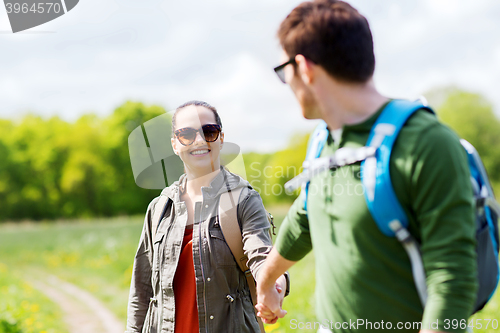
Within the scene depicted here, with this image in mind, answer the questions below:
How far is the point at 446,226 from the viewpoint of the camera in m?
1.19

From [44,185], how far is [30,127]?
794 cm

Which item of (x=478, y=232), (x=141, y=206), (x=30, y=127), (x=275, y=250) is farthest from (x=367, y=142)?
(x=30, y=127)

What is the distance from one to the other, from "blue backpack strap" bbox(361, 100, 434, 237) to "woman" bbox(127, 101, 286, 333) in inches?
36.9

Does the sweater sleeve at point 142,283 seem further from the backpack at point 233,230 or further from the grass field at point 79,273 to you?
the grass field at point 79,273

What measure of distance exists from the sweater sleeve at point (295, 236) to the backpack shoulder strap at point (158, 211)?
959 millimetres

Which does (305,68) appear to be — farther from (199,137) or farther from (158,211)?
(158,211)

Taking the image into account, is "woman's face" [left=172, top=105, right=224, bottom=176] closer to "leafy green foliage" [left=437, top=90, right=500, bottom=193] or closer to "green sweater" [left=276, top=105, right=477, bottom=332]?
"green sweater" [left=276, top=105, right=477, bottom=332]

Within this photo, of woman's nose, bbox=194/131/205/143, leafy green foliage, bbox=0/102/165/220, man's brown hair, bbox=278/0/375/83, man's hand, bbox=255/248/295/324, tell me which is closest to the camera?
man's brown hair, bbox=278/0/375/83

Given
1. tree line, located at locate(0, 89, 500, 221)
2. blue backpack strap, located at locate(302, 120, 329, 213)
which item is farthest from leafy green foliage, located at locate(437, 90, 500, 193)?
blue backpack strap, located at locate(302, 120, 329, 213)

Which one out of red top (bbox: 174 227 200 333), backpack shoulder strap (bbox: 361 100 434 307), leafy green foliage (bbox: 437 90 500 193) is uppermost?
backpack shoulder strap (bbox: 361 100 434 307)

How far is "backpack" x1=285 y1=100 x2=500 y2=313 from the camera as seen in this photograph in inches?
49.2

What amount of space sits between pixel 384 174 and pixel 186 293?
145 cm

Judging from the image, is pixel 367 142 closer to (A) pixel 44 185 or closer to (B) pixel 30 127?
(A) pixel 44 185

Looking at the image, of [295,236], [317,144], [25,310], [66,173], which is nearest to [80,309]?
[25,310]
